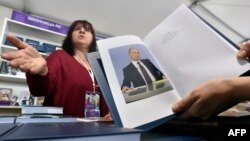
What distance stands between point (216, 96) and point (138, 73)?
141mm

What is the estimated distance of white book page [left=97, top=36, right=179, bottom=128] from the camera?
351mm

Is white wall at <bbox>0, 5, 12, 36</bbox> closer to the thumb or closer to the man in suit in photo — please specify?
the thumb

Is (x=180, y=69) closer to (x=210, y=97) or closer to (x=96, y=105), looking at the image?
(x=210, y=97)

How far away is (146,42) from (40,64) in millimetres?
265

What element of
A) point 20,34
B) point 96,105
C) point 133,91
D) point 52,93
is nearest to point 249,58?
point 133,91

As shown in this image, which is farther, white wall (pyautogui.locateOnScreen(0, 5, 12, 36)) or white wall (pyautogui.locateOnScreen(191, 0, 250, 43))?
white wall (pyautogui.locateOnScreen(0, 5, 12, 36))

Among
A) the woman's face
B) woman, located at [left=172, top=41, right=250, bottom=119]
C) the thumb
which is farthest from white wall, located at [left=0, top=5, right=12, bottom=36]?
woman, located at [left=172, top=41, right=250, bottom=119]

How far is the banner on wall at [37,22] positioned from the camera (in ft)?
7.99

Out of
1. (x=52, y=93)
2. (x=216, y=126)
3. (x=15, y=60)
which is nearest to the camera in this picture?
(x=216, y=126)

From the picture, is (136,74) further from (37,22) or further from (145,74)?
(37,22)

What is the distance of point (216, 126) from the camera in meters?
0.32

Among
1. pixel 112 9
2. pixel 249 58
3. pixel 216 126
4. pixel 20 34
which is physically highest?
pixel 112 9

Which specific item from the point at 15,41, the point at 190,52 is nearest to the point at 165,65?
the point at 190,52

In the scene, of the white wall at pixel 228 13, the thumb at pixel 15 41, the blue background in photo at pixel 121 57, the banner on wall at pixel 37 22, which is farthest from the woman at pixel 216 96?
the banner on wall at pixel 37 22
